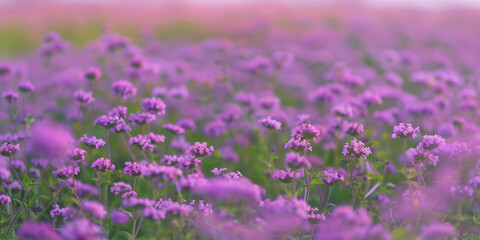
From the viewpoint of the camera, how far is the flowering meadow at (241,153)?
3016 millimetres

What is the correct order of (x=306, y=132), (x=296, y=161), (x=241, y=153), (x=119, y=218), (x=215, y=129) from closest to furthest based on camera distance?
(x=296, y=161)
(x=306, y=132)
(x=119, y=218)
(x=215, y=129)
(x=241, y=153)

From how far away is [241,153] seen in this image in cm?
599

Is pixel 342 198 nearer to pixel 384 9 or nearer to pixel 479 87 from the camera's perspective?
pixel 479 87

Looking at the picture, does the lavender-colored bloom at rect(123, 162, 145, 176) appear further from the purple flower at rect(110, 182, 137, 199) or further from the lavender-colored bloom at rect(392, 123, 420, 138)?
the lavender-colored bloom at rect(392, 123, 420, 138)

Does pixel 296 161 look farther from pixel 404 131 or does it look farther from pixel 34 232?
pixel 34 232

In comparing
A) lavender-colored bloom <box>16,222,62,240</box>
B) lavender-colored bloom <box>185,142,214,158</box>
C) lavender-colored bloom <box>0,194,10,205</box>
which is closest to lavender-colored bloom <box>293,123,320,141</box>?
lavender-colored bloom <box>185,142,214,158</box>

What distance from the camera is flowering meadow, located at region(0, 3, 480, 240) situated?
302 cm

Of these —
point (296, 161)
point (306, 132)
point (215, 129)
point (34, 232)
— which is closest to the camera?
point (34, 232)

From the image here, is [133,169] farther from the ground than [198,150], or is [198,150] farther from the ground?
[198,150]

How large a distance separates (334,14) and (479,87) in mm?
12981

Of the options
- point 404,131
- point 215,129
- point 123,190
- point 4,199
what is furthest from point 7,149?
point 404,131

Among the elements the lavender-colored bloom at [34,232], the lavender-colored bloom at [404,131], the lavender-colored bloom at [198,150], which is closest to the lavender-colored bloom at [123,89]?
the lavender-colored bloom at [198,150]

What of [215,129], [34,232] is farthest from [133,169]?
[215,129]

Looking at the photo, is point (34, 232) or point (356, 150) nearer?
point (34, 232)
